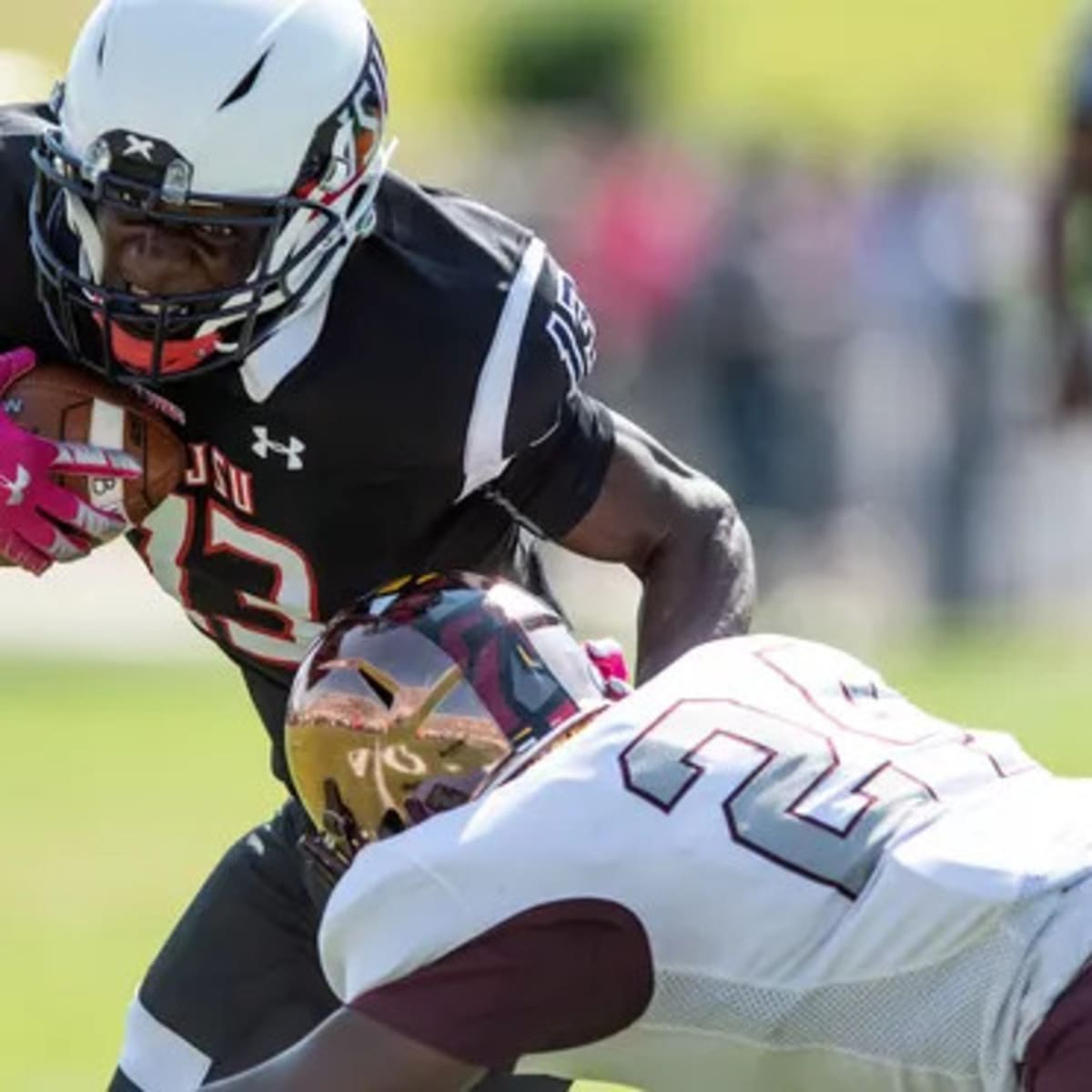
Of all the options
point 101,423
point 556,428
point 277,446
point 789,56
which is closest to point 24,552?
point 101,423

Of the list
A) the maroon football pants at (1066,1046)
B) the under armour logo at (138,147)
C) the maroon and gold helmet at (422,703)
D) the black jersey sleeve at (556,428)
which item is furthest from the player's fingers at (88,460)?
the maroon football pants at (1066,1046)

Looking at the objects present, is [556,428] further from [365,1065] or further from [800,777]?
[365,1065]

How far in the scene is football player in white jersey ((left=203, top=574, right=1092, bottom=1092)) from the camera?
Answer: 131 inches

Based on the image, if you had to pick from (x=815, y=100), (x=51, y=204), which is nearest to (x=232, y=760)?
(x=51, y=204)

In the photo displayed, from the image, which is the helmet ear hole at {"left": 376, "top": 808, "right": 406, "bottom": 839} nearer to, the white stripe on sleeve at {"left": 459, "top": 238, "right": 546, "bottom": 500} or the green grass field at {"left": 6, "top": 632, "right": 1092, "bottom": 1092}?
the white stripe on sleeve at {"left": 459, "top": 238, "right": 546, "bottom": 500}

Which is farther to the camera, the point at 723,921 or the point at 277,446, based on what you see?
the point at 277,446

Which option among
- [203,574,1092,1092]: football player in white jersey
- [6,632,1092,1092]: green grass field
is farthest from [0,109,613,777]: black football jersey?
[6,632,1092,1092]: green grass field

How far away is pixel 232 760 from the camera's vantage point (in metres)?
9.93

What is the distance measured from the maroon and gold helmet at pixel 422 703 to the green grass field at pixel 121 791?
7.96 feet

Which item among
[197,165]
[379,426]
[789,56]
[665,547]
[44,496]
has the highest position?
[197,165]

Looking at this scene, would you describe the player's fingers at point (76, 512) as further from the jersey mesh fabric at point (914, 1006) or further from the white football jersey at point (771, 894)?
the jersey mesh fabric at point (914, 1006)

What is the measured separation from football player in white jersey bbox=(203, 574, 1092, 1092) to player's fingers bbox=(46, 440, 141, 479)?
97 centimetres

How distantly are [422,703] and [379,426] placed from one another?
821mm

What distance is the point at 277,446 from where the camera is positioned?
4.42 m
